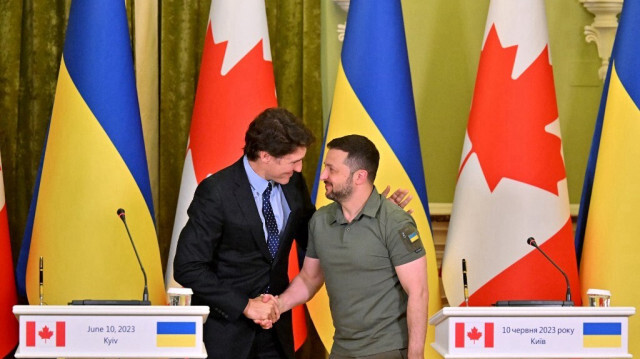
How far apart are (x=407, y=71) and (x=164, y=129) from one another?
1.22 m

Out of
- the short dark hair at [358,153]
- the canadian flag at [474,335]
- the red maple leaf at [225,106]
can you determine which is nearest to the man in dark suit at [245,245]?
the short dark hair at [358,153]

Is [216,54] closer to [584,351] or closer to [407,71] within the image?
[407,71]

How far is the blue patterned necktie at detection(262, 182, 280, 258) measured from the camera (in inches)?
131

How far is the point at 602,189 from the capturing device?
407 centimetres

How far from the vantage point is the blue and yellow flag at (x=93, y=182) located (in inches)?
155

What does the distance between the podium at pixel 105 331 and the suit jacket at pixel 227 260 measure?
414 millimetres

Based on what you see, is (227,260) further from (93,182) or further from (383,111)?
(383,111)

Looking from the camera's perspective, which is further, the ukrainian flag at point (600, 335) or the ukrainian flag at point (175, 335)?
the ukrainian flag at point (600, 335)

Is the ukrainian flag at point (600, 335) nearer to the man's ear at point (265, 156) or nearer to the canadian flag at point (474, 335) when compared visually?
the canadian flag at point (474, 335)

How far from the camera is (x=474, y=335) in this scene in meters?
2.89

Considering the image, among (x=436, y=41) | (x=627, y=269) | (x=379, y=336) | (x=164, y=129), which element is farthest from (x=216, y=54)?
(x=627, y=269)

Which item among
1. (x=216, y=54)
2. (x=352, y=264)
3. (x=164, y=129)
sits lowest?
(x=352, y=264)

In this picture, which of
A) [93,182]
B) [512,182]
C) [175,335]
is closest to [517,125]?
[512,182]

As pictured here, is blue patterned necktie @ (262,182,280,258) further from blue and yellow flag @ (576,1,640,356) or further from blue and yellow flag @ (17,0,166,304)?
blue and yellow flag @ (576,1,640,356)
